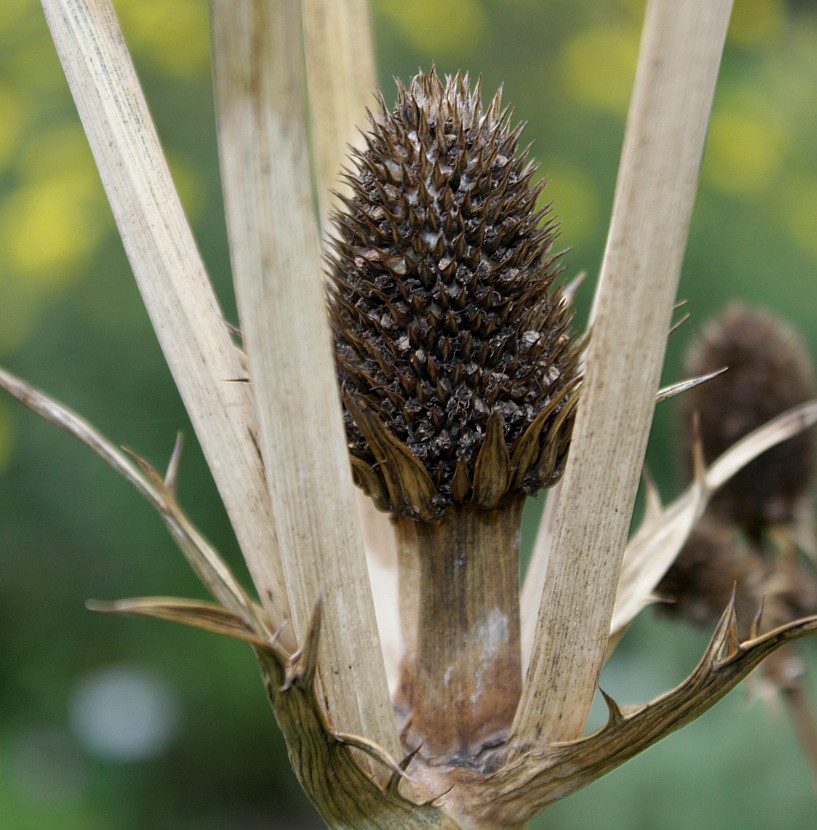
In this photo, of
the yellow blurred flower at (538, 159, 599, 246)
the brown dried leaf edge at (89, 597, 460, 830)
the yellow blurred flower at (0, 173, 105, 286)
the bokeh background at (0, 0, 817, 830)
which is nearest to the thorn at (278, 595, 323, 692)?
the brown dried leaf edge at (89, 597, 460, 830)

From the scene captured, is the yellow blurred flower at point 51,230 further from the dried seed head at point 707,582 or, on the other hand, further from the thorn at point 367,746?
the thorn at point 367,746

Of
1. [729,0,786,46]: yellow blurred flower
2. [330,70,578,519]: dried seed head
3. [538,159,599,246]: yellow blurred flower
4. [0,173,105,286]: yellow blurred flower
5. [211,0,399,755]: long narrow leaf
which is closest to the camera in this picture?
[211,0,399,755]: long narrow leaf

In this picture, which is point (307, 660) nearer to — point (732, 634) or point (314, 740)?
point (314, 740)

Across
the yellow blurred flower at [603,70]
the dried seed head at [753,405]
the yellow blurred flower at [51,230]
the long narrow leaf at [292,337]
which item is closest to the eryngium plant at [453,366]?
the long narrow leaf at [292,337]

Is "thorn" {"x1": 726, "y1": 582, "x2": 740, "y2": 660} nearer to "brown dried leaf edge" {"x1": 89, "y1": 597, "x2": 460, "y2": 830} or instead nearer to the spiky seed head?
"brown dried leaf edge" {"x1": 89, "y1": 597, "x2": 460, "y2": 830}

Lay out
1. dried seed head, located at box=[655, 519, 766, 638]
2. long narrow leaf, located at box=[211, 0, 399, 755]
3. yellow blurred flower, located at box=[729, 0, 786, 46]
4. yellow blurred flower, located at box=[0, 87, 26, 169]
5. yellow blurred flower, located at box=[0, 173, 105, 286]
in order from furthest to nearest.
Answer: yellow blurred flower, located at box=[729, 0, 786, 46] < yellow blurred flower, located at box=[0, 87, 26, 169] < yellow blurred flower, located at box=[0, 173, 105, 286] < dried seed head, located at box=[655, 519, 766, 638] < long narrow leaf, located at box=[211, 0, 399, 755]

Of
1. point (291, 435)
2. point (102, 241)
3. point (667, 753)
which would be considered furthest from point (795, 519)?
point (102, 241)

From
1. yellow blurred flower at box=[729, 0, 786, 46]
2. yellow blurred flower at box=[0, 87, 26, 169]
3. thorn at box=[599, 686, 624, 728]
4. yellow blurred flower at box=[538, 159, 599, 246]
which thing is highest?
yellow blurred flower at box=[0, 87, 26, 169]
